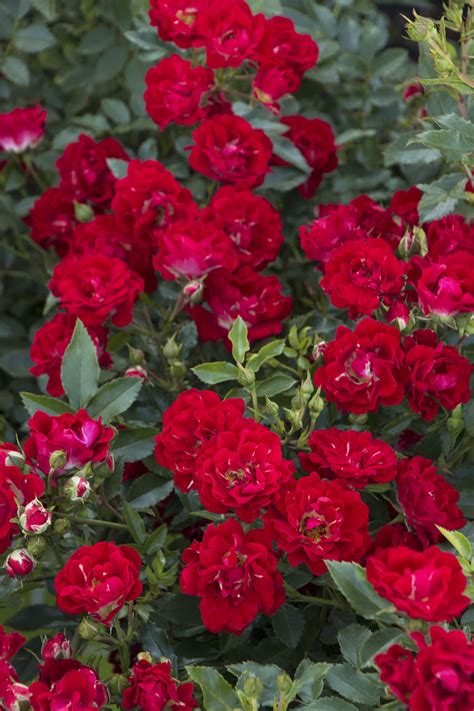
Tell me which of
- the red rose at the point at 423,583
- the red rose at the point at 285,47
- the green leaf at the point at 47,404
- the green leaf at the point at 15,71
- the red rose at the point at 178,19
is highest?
the red rose at the point at 178,19

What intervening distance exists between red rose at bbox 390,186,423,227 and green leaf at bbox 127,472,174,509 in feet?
1.32

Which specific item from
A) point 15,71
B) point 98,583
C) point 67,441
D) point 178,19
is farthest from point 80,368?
point 15,71

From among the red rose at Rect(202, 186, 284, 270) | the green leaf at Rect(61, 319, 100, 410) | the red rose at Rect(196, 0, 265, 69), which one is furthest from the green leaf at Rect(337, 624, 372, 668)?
the red rose at Rect(196, 0, 265, 69)

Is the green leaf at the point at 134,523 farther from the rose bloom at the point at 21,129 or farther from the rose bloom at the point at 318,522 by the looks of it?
the rose bloom at the point at 21,129

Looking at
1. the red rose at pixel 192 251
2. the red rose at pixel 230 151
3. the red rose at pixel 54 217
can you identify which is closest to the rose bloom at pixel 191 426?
the red rose at pixel 192 251

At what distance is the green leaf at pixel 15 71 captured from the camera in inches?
60.9

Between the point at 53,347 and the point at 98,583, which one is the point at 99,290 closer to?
the point at 53,347

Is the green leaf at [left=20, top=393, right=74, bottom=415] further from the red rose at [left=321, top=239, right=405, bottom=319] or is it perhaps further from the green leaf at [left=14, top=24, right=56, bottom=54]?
the green leaf at [left=14, top=24, right=56, bottom=54]

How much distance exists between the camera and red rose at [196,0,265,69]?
1.16 metres

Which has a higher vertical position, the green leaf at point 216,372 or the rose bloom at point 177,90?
the rose bloom at point 177,90

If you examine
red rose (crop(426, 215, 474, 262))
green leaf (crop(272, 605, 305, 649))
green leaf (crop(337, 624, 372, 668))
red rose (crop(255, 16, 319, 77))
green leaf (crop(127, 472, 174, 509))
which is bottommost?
green leaf (crop(272, 605, 305, 649))

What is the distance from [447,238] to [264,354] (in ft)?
0.70

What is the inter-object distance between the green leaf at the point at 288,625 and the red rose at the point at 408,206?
1.49 feet

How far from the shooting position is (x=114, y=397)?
3.21 ft
